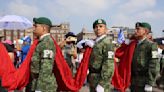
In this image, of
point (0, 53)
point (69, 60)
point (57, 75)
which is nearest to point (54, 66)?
point (57, 75)

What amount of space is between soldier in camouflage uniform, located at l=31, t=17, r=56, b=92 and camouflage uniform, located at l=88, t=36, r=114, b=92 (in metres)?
0.79

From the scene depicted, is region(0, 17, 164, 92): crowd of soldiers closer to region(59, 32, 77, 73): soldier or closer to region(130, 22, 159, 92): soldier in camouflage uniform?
region(130, 22, 159, 92): soldier in camouflage uniform

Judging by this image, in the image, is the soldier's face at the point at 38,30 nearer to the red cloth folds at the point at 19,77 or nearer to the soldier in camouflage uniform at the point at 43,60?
the soldier in camouflage uniform at the point at 43,60

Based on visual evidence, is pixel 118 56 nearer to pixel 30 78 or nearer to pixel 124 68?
pixel 124 68

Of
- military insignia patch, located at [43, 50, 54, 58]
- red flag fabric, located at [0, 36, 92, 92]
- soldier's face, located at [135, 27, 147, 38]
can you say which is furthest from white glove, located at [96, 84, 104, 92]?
soldier's face, located at [135, 27, 147, 38]

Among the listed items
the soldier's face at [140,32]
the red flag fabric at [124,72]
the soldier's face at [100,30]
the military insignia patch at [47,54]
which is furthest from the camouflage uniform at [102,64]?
the military insignia patch at [47,54]

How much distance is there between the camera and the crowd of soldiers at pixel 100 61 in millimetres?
5906

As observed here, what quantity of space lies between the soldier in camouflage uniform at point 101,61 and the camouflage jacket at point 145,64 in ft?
A: 2.72

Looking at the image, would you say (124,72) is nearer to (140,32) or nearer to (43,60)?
(140,32)

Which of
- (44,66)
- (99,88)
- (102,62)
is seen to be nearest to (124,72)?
(102,62)

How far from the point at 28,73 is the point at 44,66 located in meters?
0.50

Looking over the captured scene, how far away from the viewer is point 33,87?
19.9 ft

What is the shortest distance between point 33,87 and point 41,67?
0.41 m

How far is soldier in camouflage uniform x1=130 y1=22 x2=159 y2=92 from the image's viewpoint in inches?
272
